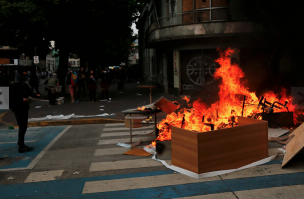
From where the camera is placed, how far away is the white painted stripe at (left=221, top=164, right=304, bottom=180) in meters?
5.20

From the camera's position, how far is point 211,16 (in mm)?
17359

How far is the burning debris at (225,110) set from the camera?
7035 mm

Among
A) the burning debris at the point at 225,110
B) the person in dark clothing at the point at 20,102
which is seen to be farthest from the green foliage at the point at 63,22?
the person in dark clothing at the point at 20,102

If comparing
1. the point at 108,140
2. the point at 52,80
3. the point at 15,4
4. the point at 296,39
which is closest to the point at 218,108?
the point at 108,140

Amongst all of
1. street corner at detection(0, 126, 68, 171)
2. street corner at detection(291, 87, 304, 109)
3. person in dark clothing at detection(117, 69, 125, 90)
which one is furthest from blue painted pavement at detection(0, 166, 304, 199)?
person in dark clothing at detection(117, 69, 125, 90)

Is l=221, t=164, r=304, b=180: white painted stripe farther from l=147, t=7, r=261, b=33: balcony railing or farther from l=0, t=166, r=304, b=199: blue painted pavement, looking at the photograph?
l=147, t=7, r=261, b=33: balcony railing

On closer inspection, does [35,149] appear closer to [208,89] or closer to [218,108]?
[218,108]

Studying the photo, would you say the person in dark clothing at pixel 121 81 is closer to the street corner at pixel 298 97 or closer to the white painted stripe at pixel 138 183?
the street corner at pixel 298 97

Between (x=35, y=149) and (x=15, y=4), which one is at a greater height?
(x=15, y=4)

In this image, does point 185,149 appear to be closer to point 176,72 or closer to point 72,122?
point 72,122

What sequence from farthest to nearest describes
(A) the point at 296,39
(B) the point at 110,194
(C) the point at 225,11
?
(C) the point at 225,11 → (A) the point at 296,39 → (B) the point at 110,194

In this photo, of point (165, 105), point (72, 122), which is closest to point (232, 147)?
point (165, 105)

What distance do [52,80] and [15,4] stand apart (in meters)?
5.26

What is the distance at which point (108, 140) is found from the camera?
849cm
